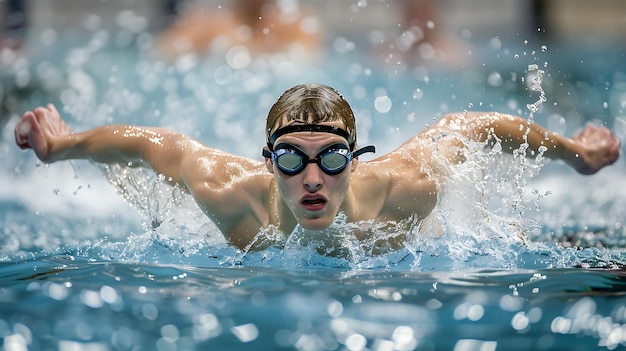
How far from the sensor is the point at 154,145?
3215 mm

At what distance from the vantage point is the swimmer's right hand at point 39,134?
10.8ft

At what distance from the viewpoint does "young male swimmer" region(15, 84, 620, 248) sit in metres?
2.67

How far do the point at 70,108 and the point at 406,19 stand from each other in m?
→ 3.20

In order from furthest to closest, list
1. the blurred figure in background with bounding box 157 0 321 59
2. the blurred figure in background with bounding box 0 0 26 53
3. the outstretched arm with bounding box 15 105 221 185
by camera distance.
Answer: the blurred figure in background with bounding box 0 0 26 53 → the blurred figure in background with bounding box 157 0 321 59 → the outstretched arm with bounding box 15 105 221 185

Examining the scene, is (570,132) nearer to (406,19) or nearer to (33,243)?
(406,19)

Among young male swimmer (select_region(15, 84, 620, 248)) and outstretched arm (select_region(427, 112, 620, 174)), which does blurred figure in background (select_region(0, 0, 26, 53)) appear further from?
outstretched arm (select_region(427, 112, 620, 174))

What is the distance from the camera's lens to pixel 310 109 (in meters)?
2.69

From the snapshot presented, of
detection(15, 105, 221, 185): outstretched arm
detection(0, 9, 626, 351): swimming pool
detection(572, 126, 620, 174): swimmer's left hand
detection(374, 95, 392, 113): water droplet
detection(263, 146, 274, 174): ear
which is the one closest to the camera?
detection(0, 9, 626, 351): swimming pool

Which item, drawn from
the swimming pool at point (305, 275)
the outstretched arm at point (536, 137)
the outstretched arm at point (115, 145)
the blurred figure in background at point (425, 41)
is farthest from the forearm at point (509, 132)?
the blurred figure in background at point (425, 41)

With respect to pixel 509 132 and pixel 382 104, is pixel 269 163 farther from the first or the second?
pixel 382 104

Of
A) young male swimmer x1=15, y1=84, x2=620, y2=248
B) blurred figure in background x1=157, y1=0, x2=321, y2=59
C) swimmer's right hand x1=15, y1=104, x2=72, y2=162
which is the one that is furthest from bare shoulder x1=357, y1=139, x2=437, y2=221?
blurred figure in background x1=157, y1=0, x2=321, y2=59

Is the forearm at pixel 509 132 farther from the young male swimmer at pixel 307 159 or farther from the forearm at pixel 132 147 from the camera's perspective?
the forearm at pixel 132 147

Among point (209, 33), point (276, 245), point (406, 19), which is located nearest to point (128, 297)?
point (276, 245)

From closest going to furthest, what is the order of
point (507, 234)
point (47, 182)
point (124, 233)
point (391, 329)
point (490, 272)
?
point (391, 329) → point (490, 272) → point (507, 234) → point (124, 233) → point (47, 182)
